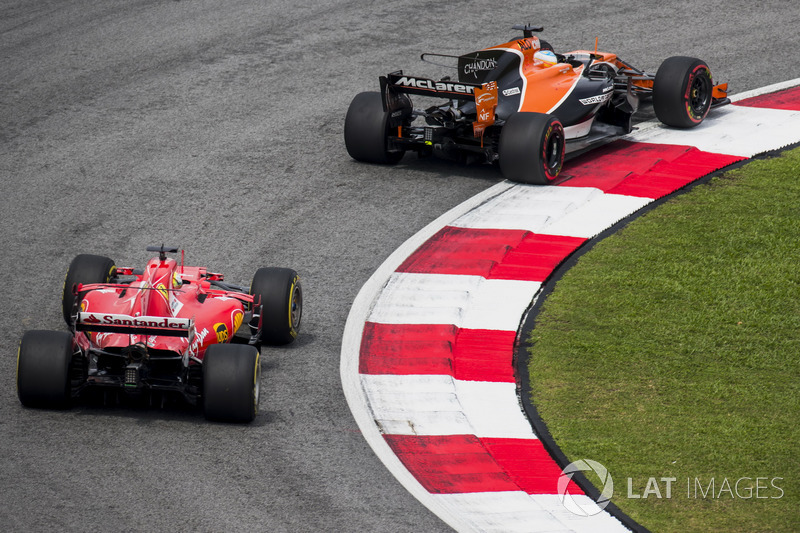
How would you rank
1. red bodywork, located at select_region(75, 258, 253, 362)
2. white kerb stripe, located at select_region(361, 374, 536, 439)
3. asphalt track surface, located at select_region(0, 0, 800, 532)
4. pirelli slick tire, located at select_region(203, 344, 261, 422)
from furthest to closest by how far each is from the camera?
white kerb stripe, located at select_region(361, 374, 536, 439), red bodywork, located at select_region(75, 258, 253, 362), pirelli slick tire, located at select_region(203, 344, 261, 422), asphalt track surface, located at select_region(0, 0, 800, 532)

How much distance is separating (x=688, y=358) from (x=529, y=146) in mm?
3970

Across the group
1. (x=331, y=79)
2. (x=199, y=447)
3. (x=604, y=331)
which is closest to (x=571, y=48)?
(x=331, y=79)

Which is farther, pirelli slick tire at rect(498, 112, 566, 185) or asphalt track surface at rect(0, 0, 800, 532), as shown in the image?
pirelli slick tire at rect(498, 112, 566, 185)

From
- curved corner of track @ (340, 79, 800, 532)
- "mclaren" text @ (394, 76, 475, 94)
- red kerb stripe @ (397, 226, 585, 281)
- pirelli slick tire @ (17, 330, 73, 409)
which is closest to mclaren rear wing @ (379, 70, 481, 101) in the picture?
"mclaren" text @ (394, 76, 475, 94)

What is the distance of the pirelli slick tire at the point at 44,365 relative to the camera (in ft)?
25.5

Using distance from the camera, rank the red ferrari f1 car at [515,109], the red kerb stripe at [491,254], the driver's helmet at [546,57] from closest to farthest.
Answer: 1. the red kerb stripe at [491,254]
2. the red ferrari f1 car at [515,109]
3. the driver's helmet at [546,57]

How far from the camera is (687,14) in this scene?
18.9 metres

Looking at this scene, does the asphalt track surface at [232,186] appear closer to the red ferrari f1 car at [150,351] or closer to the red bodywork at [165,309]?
the red ferrari f1 car at [150,351]

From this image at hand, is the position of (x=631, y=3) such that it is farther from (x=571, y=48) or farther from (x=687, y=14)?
(x=571, y=48)

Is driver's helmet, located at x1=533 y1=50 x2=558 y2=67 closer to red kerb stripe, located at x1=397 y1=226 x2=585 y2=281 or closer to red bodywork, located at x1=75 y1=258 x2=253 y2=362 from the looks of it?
red kerb stripe, located at x1=397 y1=226 x2=585 y2=281

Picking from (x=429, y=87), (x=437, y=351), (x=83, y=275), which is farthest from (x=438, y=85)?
(x=83, y=275)

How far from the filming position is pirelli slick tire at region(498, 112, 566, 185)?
1230 cm

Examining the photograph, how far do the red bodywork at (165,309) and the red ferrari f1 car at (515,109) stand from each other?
15.0ft

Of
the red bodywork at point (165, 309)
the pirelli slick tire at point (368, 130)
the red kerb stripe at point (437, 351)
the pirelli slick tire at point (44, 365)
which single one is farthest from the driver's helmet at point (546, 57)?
the pirelli slick tire at point (44, 365)
